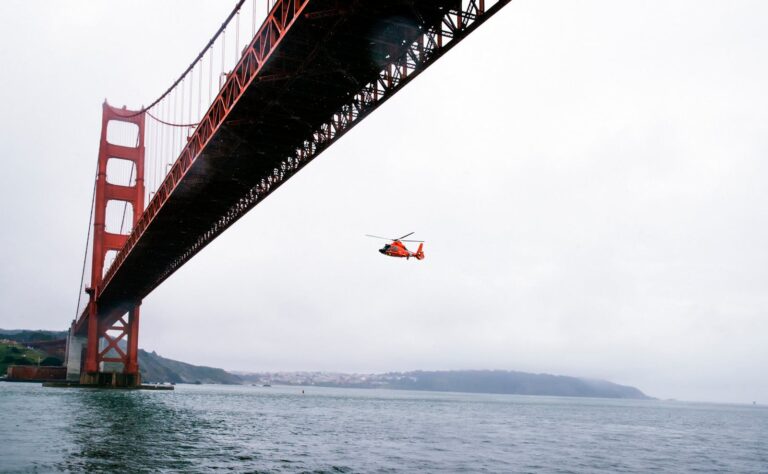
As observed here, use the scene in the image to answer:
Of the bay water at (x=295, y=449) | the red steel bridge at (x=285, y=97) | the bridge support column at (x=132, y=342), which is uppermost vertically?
the red steel bridge at (x=285, y=97)

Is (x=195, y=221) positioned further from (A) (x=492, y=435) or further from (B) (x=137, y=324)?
(B) (x=137, y=324)

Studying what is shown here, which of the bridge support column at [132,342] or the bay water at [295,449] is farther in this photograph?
the bridge support column at [132,342]

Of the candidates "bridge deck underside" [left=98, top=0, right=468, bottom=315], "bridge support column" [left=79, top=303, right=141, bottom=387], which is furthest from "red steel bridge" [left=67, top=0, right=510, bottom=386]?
"bridge support column" [left=79, top=303, right=141, bottom=387]

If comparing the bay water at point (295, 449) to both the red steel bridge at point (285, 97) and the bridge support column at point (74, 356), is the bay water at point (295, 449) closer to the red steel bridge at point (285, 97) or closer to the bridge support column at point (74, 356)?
the red steel bridge at point (285, 97)

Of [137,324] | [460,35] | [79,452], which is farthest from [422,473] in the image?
[137,324]

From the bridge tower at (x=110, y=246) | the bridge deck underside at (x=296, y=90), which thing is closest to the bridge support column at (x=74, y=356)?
the bridge tower at (x=110, y=246)

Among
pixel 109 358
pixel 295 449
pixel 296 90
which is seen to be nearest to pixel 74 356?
pixel 109 358

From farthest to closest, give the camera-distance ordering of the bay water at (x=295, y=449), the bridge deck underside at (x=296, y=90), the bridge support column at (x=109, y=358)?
the bridge support column at (x=109, y=358) → the bay water at (x=295, y=449) → the bridge deck underside at (x=296, y=90)

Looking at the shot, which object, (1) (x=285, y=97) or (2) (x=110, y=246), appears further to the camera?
(2) (x=110, y=246)

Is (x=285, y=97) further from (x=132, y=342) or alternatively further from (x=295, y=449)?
(x=132, y=342)
